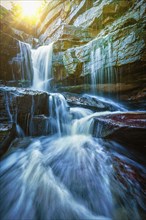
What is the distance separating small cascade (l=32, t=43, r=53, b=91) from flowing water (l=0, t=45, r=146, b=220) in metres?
5.75

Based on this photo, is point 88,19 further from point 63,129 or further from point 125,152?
point 125,152

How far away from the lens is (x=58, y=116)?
249 inches

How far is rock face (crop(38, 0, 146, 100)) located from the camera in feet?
22.4

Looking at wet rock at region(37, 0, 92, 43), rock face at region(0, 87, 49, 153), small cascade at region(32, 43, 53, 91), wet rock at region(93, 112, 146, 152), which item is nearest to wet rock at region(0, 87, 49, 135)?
rock face at region(0, 87, 49, 153)

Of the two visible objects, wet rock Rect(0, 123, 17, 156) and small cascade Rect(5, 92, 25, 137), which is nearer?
wet rock Rect(0, 123, 17, 156)

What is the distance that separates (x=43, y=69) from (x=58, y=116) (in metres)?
5.59

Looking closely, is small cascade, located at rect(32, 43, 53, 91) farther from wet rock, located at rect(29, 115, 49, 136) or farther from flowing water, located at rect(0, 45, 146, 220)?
flowing water, located at rect(0, 45, 146, 220)

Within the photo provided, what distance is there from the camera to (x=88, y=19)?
12758 mm

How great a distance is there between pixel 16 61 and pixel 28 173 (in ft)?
27.9

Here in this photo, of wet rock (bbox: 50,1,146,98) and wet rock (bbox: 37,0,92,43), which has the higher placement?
wet rock (bbox: 37,0,92,43)

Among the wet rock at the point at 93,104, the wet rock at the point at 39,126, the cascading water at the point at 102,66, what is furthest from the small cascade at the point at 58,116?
the cascading water at the point at 102,66

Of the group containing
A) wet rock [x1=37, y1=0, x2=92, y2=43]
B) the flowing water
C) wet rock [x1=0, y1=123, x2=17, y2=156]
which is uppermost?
wet rock [x1=37, y1=0, x2=92, y2=43]

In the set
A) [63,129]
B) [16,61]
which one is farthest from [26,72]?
[63,129]

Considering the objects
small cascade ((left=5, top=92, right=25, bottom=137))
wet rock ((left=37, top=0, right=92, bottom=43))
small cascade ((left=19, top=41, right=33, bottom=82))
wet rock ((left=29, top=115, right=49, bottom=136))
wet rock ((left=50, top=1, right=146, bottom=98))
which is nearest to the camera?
small cascade ((left=5, top=92, right=25, bottom=137))
